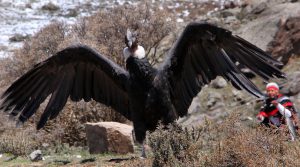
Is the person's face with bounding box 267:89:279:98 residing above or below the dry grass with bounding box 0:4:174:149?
below

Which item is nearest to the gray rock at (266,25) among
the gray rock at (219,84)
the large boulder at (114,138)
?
the gray rock at (219,84)

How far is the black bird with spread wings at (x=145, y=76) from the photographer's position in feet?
23.8

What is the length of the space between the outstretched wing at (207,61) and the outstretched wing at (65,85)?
767mm

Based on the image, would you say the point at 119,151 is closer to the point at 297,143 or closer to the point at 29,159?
the point at 29,159

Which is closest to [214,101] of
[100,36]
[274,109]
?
[100,36]

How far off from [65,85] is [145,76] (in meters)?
1.86

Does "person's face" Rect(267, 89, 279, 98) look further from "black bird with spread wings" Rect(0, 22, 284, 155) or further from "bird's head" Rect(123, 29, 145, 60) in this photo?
"bird's head" Rect(123, 29, 145, 60)

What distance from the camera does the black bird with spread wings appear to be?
7242mm

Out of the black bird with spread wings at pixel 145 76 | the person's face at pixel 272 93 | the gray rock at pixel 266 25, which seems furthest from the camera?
the gray rock at pixel 266 25

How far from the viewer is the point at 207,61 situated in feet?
25.3

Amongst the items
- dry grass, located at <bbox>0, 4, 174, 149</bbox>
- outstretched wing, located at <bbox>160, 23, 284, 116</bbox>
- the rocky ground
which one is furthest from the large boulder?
the rocky ground

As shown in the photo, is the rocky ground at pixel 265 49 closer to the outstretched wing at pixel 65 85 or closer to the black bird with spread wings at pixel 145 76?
the outstretched wing at pixel 65 85

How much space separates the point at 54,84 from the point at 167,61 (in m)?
1.97

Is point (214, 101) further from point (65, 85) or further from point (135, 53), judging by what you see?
point (135, 53)
